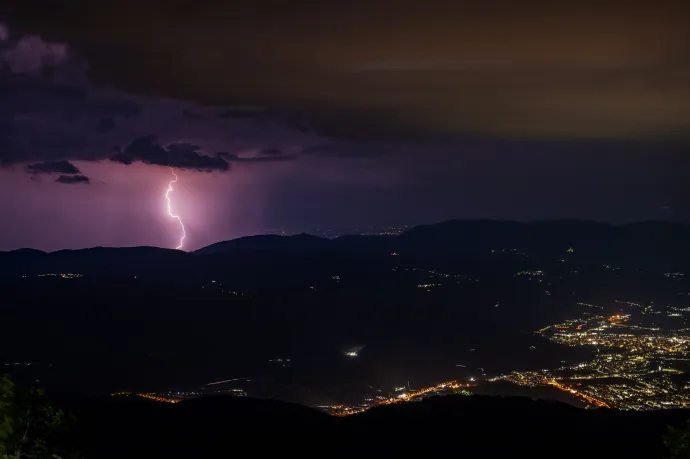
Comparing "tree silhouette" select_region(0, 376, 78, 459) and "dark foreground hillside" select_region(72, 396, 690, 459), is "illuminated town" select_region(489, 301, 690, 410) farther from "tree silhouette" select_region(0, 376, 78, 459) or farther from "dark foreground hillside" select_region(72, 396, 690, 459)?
"tree silhouette" select_region(0, 376, 78, 459)

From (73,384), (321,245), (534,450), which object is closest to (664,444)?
(534,450)

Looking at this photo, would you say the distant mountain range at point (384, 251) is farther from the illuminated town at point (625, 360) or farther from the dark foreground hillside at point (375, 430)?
the dark foreground hillside at point (375, 430)

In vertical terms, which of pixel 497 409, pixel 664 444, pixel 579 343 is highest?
pixel 664 444

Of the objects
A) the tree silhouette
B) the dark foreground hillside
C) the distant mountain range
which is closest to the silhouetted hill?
the distant mountain range

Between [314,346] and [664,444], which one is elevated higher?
[664,444]

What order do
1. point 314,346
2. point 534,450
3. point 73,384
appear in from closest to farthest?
point 534,450
point 73,384
point 314,346

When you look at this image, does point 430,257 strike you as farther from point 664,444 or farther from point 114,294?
point 664,444

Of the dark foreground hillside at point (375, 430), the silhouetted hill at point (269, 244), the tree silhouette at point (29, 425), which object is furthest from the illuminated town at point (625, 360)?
the silhouetted hill at point (269, 244)
